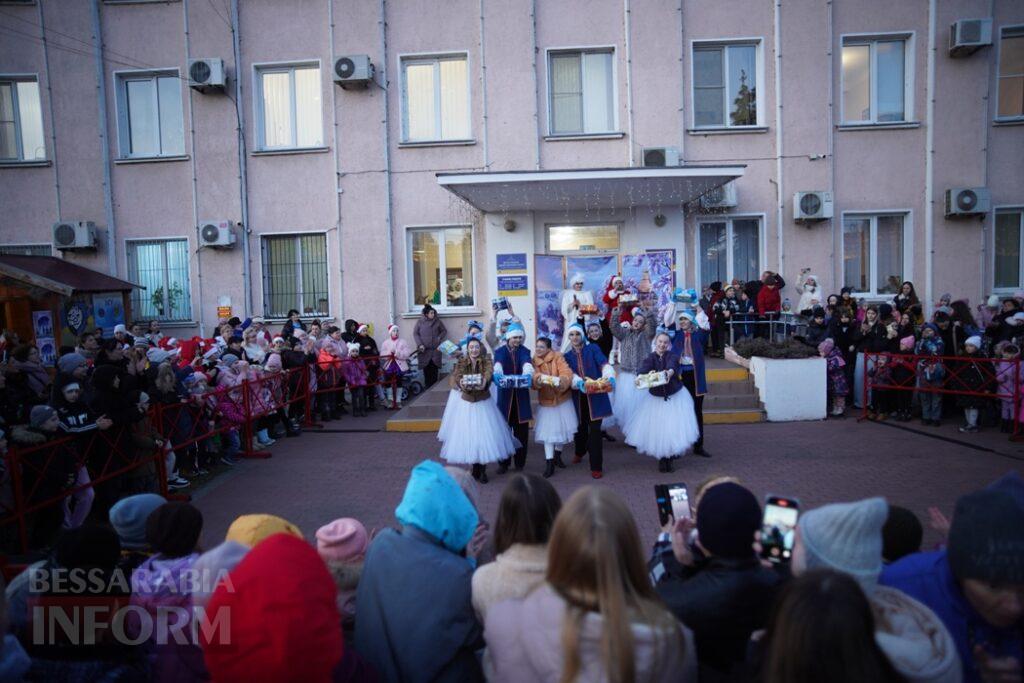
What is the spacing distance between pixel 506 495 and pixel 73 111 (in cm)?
1765

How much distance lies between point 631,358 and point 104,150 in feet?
45.5

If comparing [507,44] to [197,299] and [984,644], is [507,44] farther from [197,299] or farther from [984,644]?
[984,644]

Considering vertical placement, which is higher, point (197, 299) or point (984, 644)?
point (197, 299)

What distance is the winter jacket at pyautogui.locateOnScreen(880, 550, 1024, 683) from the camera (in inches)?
90.5

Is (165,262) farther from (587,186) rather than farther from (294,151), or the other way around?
(587,186)

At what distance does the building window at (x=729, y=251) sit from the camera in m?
15.2

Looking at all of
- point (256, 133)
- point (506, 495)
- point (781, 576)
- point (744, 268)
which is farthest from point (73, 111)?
point (781, 576)

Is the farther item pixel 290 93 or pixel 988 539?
pixel 290 93

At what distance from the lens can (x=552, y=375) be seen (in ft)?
28.7

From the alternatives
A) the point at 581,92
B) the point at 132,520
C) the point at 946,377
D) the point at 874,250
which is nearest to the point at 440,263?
the point at 581,92

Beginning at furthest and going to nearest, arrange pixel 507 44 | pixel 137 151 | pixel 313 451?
1. pixel 137 151
2. pixel 507 44
3. pixel 313 451

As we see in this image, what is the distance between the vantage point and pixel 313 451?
10.3 metres

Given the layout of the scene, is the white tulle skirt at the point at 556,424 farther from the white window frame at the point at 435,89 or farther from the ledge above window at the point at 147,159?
the ledge above window at the point at 147,159

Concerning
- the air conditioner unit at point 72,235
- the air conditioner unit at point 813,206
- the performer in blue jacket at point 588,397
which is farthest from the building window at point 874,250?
the air conditioner unit at point 72,235
